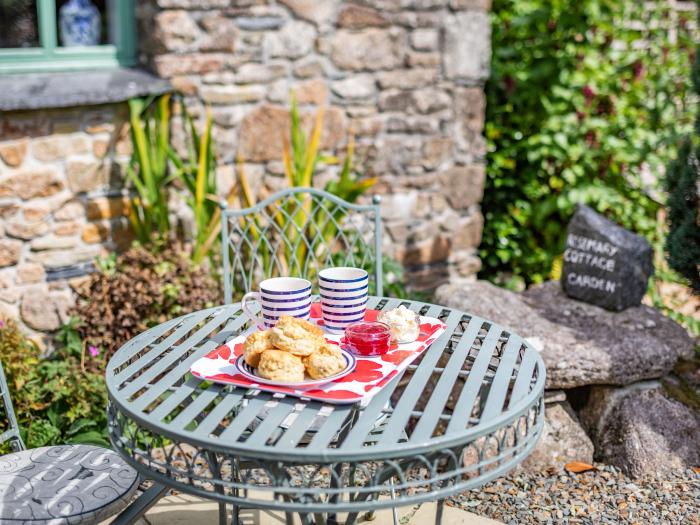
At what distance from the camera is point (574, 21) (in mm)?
4891

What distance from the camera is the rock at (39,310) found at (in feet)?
12.1

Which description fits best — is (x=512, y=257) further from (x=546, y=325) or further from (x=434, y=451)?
(x=434, y=451)

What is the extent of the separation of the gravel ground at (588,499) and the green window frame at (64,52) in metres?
2.57

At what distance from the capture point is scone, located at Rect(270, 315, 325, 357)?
1.91 metres

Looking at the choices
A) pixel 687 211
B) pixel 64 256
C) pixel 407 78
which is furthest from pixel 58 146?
Result: pixel 687 211

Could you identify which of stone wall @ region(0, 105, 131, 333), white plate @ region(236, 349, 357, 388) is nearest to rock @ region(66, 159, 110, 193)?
stone wall @ region(0, 105, 131, 333)

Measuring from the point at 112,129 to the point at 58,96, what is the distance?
307mm

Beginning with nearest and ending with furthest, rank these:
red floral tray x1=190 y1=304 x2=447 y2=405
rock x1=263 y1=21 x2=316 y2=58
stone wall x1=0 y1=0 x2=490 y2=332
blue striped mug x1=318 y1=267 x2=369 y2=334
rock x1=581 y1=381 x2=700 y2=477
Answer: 1. red floral tray x1=190 y1=304 x2=447 y2=405
2. blue striped mug x1=318 y1=267 x2=369 y2=334
3. rock x1=581 y1=381 x2=700 y2=477
4. stone wall x1=0 y1=0 x2=490 y2=332
5. rock x1=263 y1=21 x2=316 y2=58

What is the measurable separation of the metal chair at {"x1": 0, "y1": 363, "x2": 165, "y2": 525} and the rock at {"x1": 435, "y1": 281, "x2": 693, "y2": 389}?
1761 millimetres

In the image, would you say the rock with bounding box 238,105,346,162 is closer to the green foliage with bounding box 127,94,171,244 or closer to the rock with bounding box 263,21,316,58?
the rock with bounding box 263,21,316,58

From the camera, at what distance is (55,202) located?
3703 millimetres

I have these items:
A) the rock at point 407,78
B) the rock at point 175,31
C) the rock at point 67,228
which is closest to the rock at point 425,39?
the rock at point 407,78

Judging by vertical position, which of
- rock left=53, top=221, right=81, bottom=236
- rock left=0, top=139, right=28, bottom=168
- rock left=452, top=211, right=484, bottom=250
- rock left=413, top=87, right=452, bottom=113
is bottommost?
rock left=452, top=211, right=484, bottom=250

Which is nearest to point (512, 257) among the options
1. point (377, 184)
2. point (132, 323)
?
point (377, 184)
